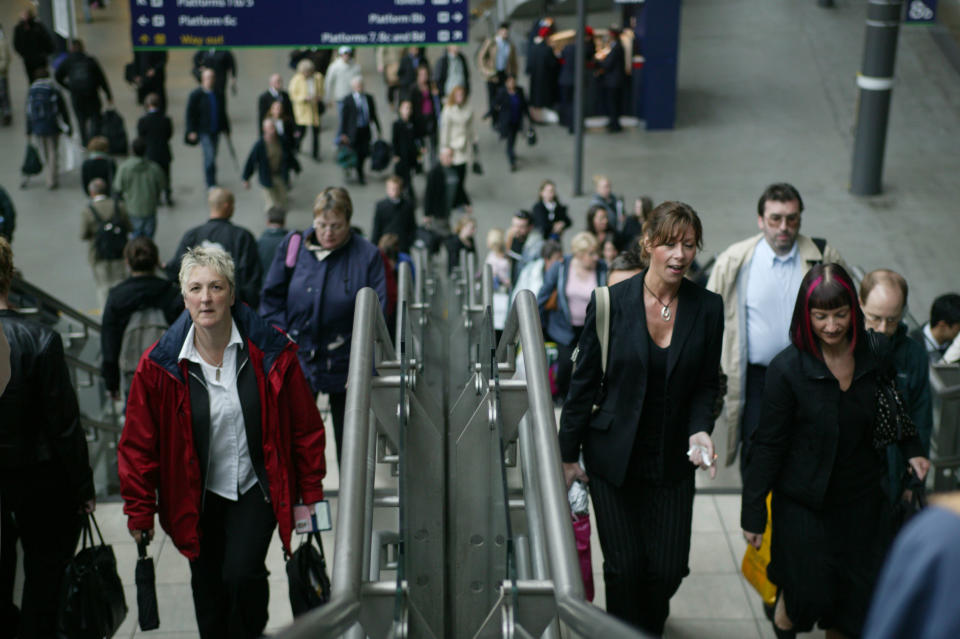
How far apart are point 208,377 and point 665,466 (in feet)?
5.53

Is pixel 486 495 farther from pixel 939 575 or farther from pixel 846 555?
pixel 939 575

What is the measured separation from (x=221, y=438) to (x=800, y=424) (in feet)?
6.92

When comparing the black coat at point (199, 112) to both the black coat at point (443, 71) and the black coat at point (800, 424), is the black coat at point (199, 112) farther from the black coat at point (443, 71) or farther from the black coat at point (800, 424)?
the black coat at point (800, 424)

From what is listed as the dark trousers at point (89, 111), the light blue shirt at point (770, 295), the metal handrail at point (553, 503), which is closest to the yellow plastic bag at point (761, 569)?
the light blue shirt at point (770, 295)

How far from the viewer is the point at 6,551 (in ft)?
15.4

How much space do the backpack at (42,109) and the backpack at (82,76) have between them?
42.9 inches

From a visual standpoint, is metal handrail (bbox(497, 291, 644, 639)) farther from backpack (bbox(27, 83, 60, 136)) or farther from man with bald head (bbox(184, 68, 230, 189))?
backpack (bbox(27, 83, 60, 136))

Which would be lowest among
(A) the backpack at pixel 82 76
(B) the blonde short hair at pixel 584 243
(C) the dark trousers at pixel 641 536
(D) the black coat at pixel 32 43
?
(C) the dark trousers at pixel 641 536

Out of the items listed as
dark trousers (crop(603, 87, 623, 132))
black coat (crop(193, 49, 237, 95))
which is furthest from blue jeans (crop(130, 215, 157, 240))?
dark trousers (crop(603, 87, 623, 132))

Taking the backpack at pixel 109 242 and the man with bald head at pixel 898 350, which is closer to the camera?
the man with bald head at pixel 898 350

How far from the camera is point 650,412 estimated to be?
4.28 m

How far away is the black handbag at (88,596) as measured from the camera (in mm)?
4316

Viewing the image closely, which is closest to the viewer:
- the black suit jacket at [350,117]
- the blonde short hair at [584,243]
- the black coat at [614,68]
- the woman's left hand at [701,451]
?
the woman's left hand at [701,451]

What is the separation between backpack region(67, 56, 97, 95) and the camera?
1708 cm
